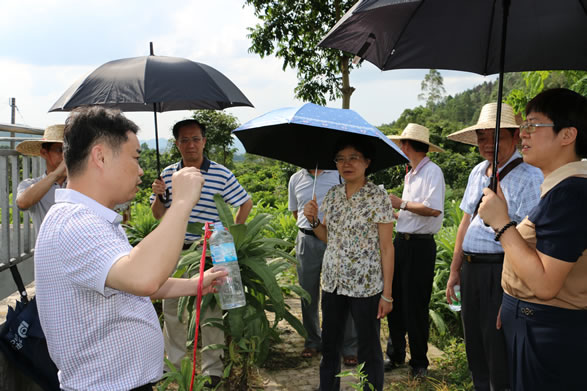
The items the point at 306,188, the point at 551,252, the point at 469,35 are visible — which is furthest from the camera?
the point at 306,188

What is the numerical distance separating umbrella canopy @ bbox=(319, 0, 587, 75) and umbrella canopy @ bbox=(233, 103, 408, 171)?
1.41ft

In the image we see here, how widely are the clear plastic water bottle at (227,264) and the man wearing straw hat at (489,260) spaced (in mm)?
1568

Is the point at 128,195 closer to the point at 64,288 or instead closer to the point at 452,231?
the point at 64,288

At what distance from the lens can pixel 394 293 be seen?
425cm

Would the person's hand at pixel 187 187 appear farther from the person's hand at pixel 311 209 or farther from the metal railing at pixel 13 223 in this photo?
the metal railing at pixel 13 223

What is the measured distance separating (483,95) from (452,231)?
4029 inches

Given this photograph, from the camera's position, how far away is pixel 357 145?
3123 mm

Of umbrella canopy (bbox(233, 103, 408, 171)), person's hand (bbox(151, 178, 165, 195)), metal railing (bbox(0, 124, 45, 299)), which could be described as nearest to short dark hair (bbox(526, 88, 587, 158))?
umbrella canopy (bbox(233, 103, 408, 171))

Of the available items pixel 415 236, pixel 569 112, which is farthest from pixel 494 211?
pixel 415 236

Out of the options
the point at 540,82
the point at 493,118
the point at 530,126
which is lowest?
the point at 530,126

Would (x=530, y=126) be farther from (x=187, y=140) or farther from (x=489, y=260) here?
(x=187, y=140)

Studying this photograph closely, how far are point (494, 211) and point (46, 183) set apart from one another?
3073 millimetres

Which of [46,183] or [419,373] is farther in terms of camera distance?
[419,373]

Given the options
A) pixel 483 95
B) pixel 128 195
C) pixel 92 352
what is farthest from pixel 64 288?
pixel 483 95
